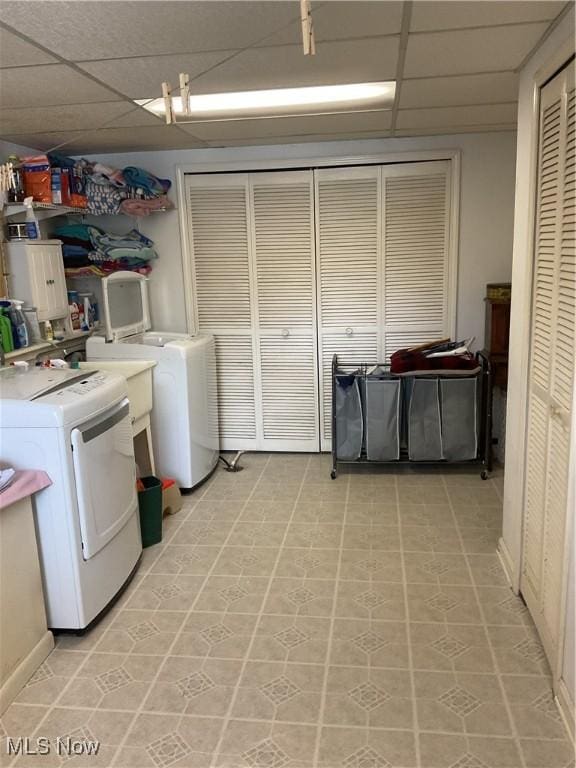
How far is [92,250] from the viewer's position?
3936 mm

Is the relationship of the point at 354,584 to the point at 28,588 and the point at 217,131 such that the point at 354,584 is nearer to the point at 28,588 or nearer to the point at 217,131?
the point at 28,588

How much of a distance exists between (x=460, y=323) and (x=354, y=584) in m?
2.22

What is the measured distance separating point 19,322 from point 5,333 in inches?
5.9

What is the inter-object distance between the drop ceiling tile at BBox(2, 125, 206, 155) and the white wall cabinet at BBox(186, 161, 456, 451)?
1.26 feet

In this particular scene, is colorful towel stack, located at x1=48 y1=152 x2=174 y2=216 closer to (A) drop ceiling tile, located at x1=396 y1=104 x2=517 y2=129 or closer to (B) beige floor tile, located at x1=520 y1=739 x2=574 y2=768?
(A) drop ceiling tile, located at x1=396 y1=104 x2=517 y2=129

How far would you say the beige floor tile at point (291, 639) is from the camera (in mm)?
2336

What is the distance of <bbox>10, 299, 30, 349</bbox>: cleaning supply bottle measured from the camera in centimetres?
322

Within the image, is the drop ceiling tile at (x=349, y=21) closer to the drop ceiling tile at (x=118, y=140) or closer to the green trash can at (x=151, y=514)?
the drop ceiling tile at (x=118, y=140)

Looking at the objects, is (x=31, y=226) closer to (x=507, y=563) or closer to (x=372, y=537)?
(x=372, y=537)

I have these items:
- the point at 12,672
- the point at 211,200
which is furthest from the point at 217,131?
the point at 12,672

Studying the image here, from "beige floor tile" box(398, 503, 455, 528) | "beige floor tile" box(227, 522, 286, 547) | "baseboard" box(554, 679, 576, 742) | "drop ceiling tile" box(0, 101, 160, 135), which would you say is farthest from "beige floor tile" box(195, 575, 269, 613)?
"drop ceiling tile" box(0, 101, 160, 135)

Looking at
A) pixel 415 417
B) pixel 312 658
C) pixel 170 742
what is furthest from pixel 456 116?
pixel 170 742

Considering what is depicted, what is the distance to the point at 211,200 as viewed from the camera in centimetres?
434

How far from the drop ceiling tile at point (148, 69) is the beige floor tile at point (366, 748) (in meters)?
Answer: 2.47
